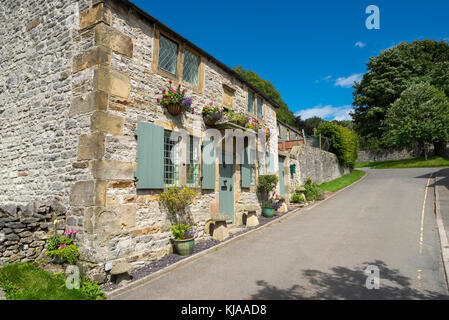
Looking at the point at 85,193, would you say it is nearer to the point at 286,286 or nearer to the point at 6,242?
the point at 6,242

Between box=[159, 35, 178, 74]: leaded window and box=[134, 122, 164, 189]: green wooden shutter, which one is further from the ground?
box=[159, 35, 178, 74]: leaded window

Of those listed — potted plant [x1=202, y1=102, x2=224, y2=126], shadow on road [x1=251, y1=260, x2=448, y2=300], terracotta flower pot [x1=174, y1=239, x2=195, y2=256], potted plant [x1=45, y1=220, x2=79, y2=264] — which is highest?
potted plant [x1=202, y1=102, x2=224, y2=126]

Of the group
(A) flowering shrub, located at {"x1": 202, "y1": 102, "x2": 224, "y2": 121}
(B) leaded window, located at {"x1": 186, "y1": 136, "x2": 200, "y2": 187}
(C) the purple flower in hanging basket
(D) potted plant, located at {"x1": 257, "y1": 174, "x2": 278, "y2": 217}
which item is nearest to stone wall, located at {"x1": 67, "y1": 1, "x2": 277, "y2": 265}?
(C) the purple flower in hanging basket

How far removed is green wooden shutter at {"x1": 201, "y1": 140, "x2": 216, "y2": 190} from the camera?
28.1ft

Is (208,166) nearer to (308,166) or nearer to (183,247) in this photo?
(183,247)

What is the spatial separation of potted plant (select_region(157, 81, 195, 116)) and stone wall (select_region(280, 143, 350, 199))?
834cm

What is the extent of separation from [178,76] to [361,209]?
933cm

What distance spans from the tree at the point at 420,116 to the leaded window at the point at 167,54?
2852cm

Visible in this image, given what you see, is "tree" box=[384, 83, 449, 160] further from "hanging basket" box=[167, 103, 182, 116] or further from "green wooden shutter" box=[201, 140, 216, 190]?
"hanging basket" box=[167, 103, 182, 116]

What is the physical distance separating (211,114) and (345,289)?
6.06m

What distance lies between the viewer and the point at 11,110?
7.81m

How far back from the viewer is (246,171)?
11180 millimetres

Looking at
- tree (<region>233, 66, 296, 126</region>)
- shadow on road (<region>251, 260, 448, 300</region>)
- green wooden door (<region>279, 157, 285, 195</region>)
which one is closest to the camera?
shadow on road (<region>251, 260, 448, 300</region>)
